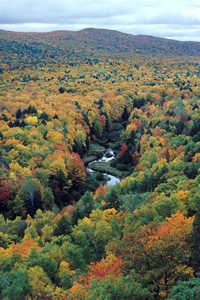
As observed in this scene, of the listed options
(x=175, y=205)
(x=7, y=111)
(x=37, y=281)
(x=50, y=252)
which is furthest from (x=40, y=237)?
(x=7, y=111)

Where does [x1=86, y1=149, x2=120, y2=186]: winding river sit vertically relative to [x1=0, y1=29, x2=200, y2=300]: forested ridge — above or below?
below

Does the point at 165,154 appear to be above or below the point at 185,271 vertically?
below

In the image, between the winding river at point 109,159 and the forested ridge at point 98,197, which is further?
the winding river at point 109,159

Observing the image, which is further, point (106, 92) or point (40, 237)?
point (106, 92)

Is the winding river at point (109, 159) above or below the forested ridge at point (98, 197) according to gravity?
below

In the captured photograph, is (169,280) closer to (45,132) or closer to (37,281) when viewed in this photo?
(37,281)

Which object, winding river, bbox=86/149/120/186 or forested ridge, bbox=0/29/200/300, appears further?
winding river, bbox=86/149/120/186

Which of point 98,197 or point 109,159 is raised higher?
point 98,197

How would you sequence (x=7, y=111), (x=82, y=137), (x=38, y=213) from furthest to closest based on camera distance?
1. (x=7, y=111)
2. (x=82, y=137)
3. (x=38, y=213)
